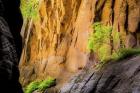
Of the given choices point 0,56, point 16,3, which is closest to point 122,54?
point 16,3

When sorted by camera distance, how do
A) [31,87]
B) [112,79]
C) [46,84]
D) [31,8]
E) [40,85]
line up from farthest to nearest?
[31,8]
[31,87]
[40,85]
[46,84]
[112,79]

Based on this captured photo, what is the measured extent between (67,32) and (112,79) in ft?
39.9

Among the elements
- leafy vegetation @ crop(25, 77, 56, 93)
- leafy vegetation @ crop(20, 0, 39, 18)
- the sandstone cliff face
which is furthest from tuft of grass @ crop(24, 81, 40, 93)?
leafy vegetation @ crop(20, 0, 39, 18)

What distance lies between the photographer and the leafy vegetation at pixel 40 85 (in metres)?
22.4

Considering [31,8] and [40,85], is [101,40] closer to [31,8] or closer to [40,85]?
[40,85]

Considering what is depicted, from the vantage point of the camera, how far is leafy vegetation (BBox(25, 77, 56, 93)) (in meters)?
22.4

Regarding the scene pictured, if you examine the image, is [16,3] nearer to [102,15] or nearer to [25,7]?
[102,15]

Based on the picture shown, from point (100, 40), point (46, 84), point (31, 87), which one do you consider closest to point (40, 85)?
point (46, 84)

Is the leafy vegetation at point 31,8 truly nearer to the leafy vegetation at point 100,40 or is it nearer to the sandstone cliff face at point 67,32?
the sandstone cliff face at point 67,32

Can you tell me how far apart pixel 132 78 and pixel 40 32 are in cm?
1555

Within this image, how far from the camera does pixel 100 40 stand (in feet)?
68.7

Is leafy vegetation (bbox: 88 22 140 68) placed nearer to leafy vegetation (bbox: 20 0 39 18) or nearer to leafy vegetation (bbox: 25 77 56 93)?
leafy vegetation (bbox: 25 77 56 93)

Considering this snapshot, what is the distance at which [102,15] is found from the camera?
21875 mm

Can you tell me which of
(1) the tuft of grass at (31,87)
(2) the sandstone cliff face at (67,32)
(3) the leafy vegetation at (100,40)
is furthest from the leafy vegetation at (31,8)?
(3) the leafy vegetation at (100,40)
